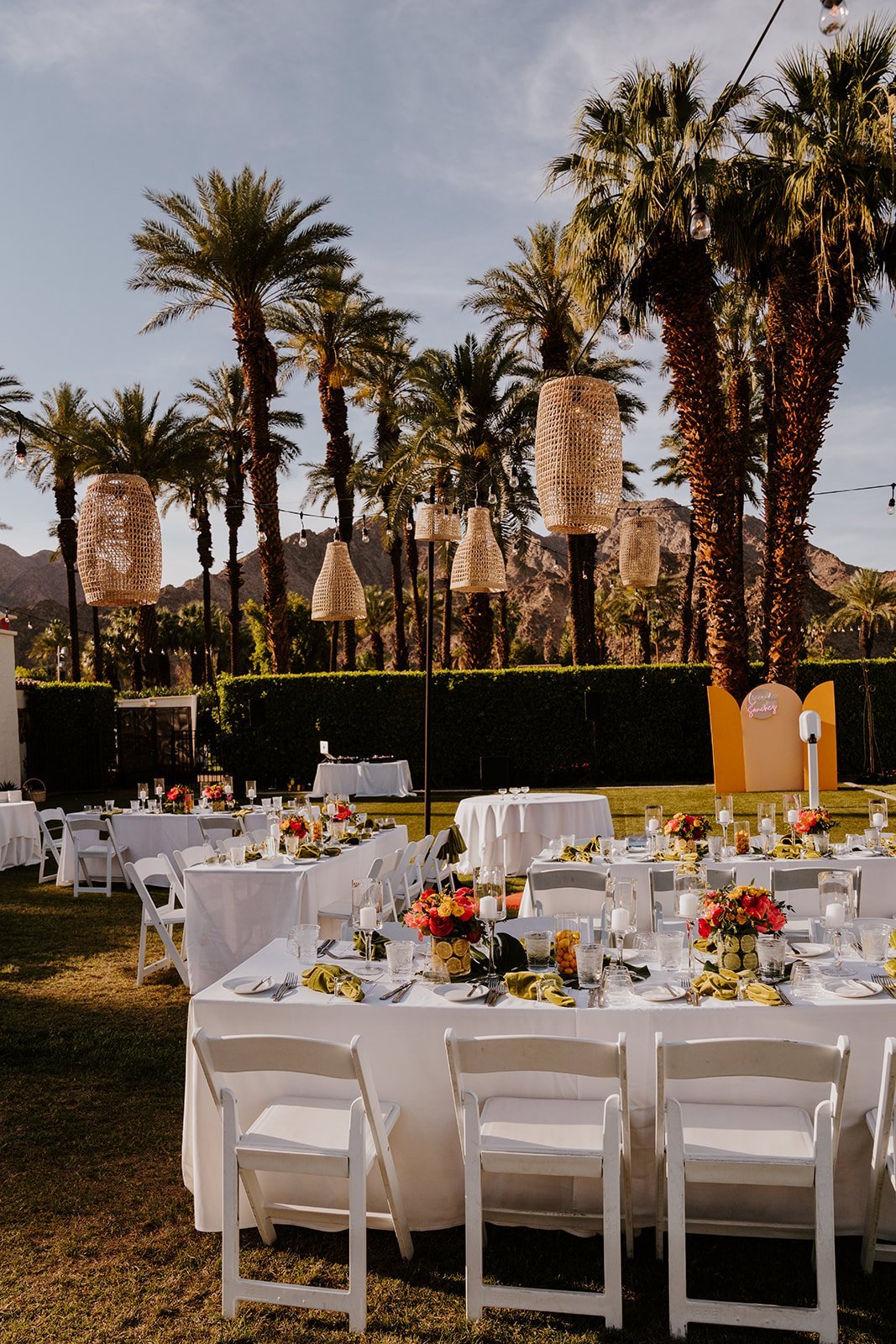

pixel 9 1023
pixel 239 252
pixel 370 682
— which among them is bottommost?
pixel 9 1023

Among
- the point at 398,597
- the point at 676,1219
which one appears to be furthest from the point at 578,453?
the point at 398,597

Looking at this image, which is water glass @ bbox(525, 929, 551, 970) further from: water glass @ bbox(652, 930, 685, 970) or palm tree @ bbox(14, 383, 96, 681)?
palm tree @ bbox(14, 383, 96, 681)

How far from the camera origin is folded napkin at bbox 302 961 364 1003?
3.48 m

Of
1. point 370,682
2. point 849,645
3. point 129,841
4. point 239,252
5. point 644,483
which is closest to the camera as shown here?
point 129,841

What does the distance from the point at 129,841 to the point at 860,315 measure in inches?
570

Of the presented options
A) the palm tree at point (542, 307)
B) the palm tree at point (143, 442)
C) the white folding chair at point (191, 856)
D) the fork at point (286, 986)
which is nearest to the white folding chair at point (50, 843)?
the white folding chair at point (191, 856)

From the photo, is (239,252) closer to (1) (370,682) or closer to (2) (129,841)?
(1) (370,682)

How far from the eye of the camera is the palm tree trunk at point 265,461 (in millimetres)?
19578

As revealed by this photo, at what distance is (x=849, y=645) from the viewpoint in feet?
282

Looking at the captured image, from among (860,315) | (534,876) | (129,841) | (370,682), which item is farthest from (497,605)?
(534,876)

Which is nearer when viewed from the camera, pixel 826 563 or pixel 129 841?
pixel 129 841

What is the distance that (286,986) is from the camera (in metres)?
3.63

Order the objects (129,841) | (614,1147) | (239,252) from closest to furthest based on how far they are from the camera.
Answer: (614,1147)
(129,841)
(239,252)

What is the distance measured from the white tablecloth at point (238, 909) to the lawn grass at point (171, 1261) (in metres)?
1.48
